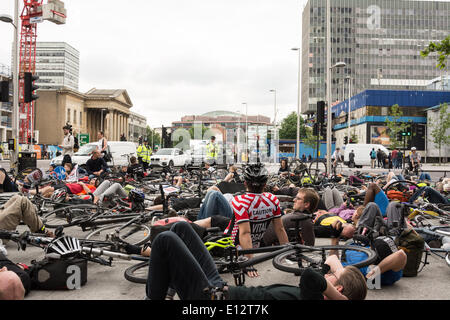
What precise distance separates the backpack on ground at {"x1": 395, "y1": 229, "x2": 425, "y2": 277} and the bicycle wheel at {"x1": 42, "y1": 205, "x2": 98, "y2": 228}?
188 inches

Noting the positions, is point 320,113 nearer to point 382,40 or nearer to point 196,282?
point 196,282

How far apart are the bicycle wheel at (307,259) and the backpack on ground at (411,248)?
0.89 meters

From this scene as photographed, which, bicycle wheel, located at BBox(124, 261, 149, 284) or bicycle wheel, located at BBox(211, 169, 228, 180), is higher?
bicycle wheel, located at BBox(211, 169, 228, 180)

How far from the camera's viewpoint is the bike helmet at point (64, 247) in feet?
14.0

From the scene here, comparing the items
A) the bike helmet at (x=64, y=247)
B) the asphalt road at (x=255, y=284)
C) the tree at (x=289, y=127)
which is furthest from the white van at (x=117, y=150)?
the tree at (x=289, y=127)

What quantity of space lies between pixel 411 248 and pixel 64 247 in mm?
3859

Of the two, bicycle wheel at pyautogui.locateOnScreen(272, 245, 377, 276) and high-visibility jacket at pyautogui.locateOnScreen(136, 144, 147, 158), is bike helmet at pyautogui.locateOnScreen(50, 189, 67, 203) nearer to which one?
bicycle wheel at pyautogui.locateOnScreen(272, 245, 377, 276)

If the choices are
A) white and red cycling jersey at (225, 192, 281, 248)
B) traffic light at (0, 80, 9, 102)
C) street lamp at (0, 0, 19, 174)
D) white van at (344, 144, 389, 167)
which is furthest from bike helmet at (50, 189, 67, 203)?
white van at (344, 144, 389, 167)

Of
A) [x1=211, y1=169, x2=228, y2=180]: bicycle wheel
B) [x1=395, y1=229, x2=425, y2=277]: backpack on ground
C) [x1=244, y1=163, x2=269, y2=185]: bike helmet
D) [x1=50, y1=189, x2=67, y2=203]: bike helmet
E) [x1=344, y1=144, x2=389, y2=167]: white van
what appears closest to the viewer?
[x1=244, y1=163, x2=269, y2=185]: bike helmet

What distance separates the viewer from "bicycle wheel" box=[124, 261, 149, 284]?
428cm

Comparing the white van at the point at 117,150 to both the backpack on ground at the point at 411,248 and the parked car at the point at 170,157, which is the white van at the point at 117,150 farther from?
the backpack on ground at the point at 411,248

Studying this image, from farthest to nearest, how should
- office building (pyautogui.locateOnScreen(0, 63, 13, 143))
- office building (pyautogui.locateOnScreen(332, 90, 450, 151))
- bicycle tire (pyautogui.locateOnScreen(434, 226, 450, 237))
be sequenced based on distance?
1. office building (pyautogui.locateOnScreen(0, 63, 13, 143))
2. office building (pyautogui.locateOnScreen(332, 90, 450, 151))
3. bicycle tire (pyautogui.locateOnScreen(434, 226, 450, 237))

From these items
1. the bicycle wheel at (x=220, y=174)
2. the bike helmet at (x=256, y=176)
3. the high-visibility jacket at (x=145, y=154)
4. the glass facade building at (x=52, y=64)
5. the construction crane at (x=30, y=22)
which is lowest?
the bicycle wheel at (x=220, y=174)
